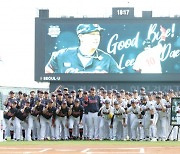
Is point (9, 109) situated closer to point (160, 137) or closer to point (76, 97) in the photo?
point (76, 97)

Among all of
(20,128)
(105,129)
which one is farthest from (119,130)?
(20,128)

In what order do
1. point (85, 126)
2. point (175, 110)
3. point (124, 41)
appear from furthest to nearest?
point (124, 41) < point (85, 126) < point (175, 110)

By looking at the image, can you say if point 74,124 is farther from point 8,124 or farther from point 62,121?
point 8,124

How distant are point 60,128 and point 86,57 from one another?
18.7 metres

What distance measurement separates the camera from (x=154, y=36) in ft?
143

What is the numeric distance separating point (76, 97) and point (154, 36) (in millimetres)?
19001

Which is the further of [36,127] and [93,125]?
[36,127]

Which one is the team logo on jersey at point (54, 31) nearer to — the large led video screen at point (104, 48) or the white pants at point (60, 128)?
the large led video screen at point (104, 48)

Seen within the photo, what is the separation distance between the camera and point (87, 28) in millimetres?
43531

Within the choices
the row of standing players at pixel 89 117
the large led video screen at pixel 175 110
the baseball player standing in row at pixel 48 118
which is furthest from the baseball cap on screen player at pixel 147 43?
the baseball player standing in row at pixel 48 118

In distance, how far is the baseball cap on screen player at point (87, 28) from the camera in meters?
43.4

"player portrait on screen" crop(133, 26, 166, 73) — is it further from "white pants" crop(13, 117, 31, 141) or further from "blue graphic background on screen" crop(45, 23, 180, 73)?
"white pants" crop(13, 117, 31, 141)

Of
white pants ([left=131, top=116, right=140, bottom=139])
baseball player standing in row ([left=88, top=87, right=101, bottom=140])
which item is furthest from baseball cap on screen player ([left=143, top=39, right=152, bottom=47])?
white pants ([left=131, top=116, right=140, bottom=139])

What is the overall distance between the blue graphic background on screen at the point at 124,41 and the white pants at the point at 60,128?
18355 mm
